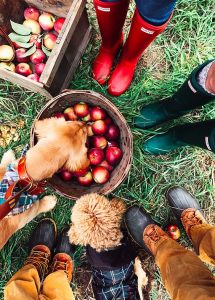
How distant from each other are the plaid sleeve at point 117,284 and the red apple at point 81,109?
115cm

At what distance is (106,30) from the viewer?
7.06 ft

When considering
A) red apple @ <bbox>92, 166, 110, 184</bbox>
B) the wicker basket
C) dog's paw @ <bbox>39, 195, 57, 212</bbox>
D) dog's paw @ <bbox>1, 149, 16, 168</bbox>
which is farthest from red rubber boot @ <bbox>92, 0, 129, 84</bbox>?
dog's paw @ <bbox>39, 195, 57, 212</bbox>

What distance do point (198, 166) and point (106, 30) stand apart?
139 centimetres

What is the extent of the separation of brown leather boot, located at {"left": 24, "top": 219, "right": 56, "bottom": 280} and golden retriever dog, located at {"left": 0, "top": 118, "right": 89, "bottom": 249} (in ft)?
1.79

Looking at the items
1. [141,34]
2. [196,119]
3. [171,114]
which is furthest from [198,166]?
[141,34]

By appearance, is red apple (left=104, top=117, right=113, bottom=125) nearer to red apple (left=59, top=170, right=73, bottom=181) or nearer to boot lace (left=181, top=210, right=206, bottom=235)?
red apple (left=59, top=170, right=73, bottom=181)

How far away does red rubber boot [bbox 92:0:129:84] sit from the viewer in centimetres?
186

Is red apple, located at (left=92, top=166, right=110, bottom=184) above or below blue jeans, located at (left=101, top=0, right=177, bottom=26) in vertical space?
below

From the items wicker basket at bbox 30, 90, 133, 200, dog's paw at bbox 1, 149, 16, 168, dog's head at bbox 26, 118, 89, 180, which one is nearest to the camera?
dog's head at bbox 26, 118, 89, 180

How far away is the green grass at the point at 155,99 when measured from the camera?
2.76m

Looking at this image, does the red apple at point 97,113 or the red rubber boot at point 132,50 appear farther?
the red apple at point 97,113

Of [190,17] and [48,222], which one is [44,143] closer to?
[48,222]

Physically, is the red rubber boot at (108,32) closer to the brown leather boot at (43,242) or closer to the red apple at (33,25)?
the red apple at (33,25)

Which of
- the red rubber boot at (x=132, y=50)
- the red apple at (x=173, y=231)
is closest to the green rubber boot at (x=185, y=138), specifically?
the red rubber boot at (x=132, y=50)
